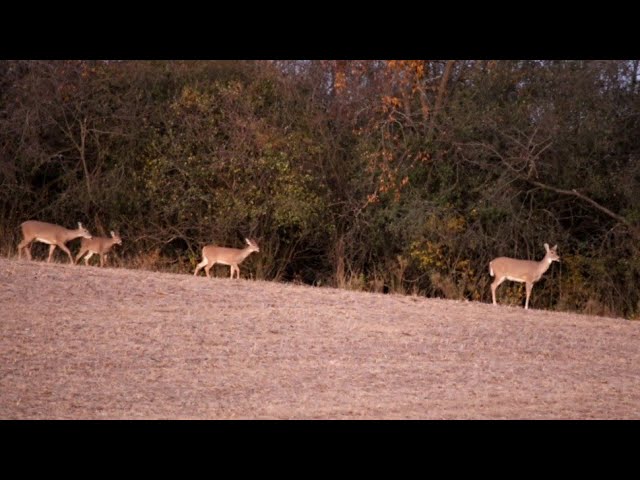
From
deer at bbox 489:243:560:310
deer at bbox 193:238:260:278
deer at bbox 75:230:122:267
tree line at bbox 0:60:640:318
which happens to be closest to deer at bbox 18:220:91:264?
deer at bbox 75:230:122:267

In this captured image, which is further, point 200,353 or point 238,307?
point 238,307

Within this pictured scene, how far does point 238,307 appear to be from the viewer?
43.5ft

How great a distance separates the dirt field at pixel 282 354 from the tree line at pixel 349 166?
4.47 metres

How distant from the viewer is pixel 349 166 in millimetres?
20891

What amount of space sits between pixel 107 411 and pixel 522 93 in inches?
528

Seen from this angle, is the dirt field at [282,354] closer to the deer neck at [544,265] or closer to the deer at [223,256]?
the deer neck at [544,265]

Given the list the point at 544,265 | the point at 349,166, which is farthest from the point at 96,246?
the point at 544,265

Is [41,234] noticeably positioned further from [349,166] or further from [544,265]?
[544,265]

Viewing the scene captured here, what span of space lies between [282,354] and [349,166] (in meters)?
10.3

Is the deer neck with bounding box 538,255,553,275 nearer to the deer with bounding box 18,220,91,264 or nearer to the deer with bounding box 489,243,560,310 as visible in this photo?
the deer with bounding box 489,243,560,310

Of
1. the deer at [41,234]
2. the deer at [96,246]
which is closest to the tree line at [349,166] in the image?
the deer at [96,246]

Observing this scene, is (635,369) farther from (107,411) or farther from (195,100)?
(195,100)

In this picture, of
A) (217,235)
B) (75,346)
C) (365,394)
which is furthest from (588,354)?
(217,235)

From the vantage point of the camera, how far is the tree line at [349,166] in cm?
1931
